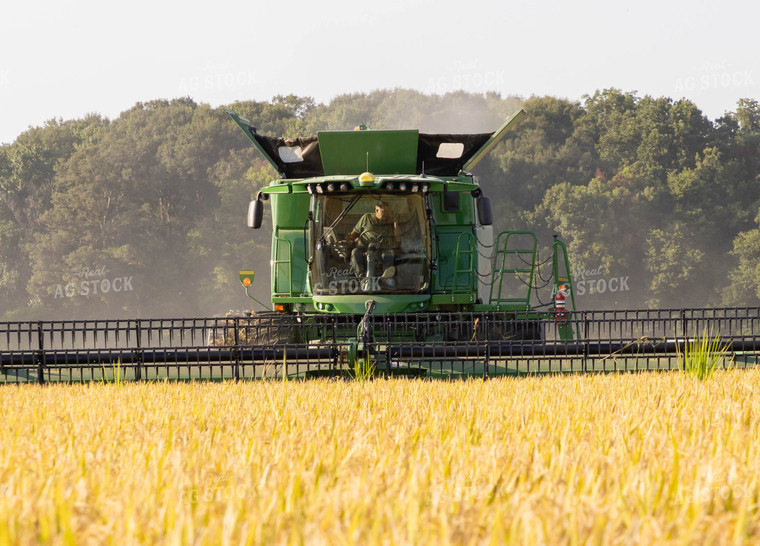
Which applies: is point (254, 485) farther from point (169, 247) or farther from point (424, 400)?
point (169, 247)

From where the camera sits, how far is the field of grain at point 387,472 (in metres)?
1.88

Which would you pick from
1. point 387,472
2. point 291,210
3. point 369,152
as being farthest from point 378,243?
point 387,472

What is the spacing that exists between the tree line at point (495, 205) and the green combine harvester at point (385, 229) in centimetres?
2712

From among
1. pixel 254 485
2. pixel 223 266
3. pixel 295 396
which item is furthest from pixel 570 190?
pixel 254 485

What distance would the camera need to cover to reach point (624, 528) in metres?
1.95

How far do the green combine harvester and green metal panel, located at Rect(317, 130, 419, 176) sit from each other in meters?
0.01

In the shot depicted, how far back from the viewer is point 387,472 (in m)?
2.51

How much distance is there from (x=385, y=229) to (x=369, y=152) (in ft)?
3.73

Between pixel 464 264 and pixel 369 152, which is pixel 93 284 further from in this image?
pixel 464 264

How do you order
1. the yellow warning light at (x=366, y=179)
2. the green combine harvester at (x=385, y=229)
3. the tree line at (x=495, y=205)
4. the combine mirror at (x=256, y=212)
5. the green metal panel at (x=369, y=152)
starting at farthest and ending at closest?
the tree line at (x=495, y=205) < the green metal panel at (x=369, y=152) < the combine mirror at (x=256, y=212) < the green combine harvester at (x=385, y=229) < the yellow warning light at (x=366, y=179)

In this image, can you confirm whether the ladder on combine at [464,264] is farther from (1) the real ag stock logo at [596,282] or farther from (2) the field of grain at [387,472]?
(1) the real ag stock logo at [596,282]

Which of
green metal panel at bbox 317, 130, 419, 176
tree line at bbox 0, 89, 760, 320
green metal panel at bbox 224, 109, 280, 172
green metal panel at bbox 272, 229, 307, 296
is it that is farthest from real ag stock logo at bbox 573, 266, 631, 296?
green metal panel at bbox 272, 229, 307, 296

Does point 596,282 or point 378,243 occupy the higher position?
point 378,243

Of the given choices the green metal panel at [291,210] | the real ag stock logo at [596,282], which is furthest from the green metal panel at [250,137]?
the real ag stock logo at [596,282]
